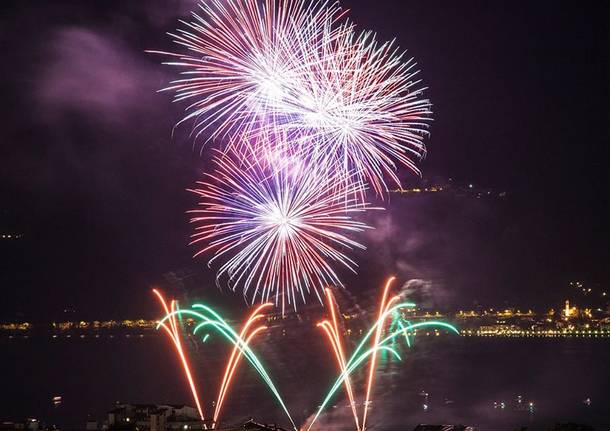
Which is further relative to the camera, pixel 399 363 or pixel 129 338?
pixel 129 338

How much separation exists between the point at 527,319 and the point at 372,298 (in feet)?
34.4

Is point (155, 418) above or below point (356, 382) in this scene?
above

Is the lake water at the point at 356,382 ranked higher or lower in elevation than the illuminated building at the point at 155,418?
lower

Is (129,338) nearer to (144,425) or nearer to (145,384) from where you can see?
(145,384)

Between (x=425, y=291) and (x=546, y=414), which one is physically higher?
(x=425, y=291)

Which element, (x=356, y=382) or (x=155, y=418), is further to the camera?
(x=356, y=382)

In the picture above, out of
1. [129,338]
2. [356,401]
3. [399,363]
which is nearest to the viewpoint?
[356,401]

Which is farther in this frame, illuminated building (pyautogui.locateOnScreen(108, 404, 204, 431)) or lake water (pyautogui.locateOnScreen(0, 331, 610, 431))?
lake water (pyautogui.locateOnScreen(0, 331, 610, 431))

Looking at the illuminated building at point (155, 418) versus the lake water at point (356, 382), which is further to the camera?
the lake water at point (356, 382)

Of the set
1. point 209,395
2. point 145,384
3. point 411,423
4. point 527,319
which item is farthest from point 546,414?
point 527,319

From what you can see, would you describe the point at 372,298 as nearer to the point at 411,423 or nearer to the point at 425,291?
the point at 425,291

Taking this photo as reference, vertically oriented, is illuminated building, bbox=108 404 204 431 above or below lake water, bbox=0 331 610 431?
above

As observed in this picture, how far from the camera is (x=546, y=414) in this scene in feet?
63.8

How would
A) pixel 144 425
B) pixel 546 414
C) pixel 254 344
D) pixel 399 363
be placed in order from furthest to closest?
pixel 254 344 → pixel 399 363 → pixel 546 414 → pixel 144 425
